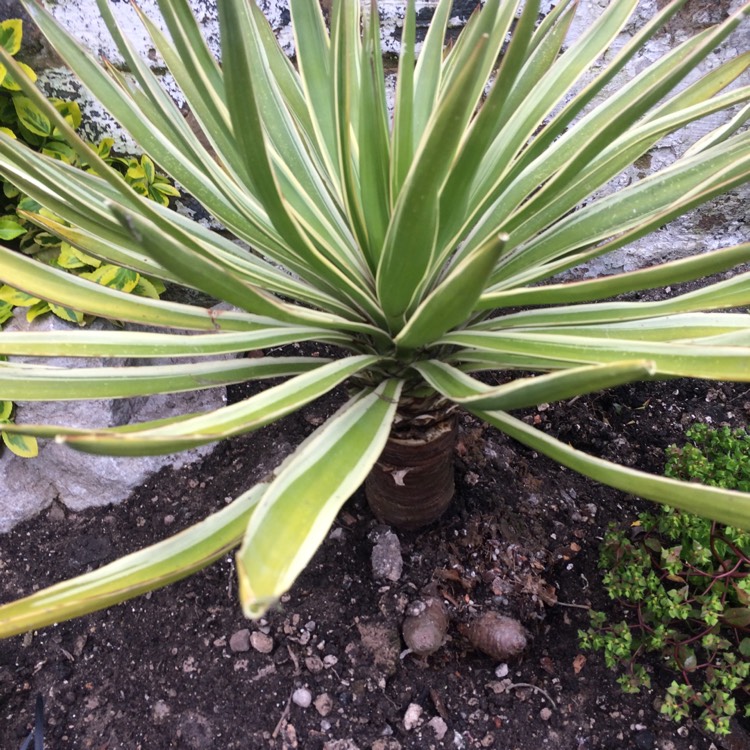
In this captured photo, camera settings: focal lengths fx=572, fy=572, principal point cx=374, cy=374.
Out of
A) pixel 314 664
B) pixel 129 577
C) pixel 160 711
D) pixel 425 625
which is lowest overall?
pixel 160 711

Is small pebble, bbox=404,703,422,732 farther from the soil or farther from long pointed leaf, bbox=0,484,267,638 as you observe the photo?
long pointed leaf, bbox=0,484,267,638

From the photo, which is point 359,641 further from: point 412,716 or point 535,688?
point 535,688

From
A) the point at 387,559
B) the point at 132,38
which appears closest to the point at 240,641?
the point at 387,559

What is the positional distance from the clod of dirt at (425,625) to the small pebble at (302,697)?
21cm

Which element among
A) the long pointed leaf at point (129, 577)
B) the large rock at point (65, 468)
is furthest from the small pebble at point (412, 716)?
the large rock at point (65, 468)

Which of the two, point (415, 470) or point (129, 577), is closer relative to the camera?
point (129, 577)

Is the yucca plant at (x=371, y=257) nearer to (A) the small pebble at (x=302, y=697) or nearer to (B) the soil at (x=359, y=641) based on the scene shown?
(B) the soil at (x=359, y=641)

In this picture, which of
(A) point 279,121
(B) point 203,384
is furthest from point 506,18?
(B) point 203,384

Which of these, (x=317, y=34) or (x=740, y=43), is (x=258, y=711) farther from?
(x=740, y=43)

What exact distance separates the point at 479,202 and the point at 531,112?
22cm

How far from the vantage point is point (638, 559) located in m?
1.08

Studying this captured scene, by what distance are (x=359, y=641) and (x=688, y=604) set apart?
609 millimetres

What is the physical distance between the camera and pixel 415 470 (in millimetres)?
1065

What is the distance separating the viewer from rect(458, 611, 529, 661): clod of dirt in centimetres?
107
